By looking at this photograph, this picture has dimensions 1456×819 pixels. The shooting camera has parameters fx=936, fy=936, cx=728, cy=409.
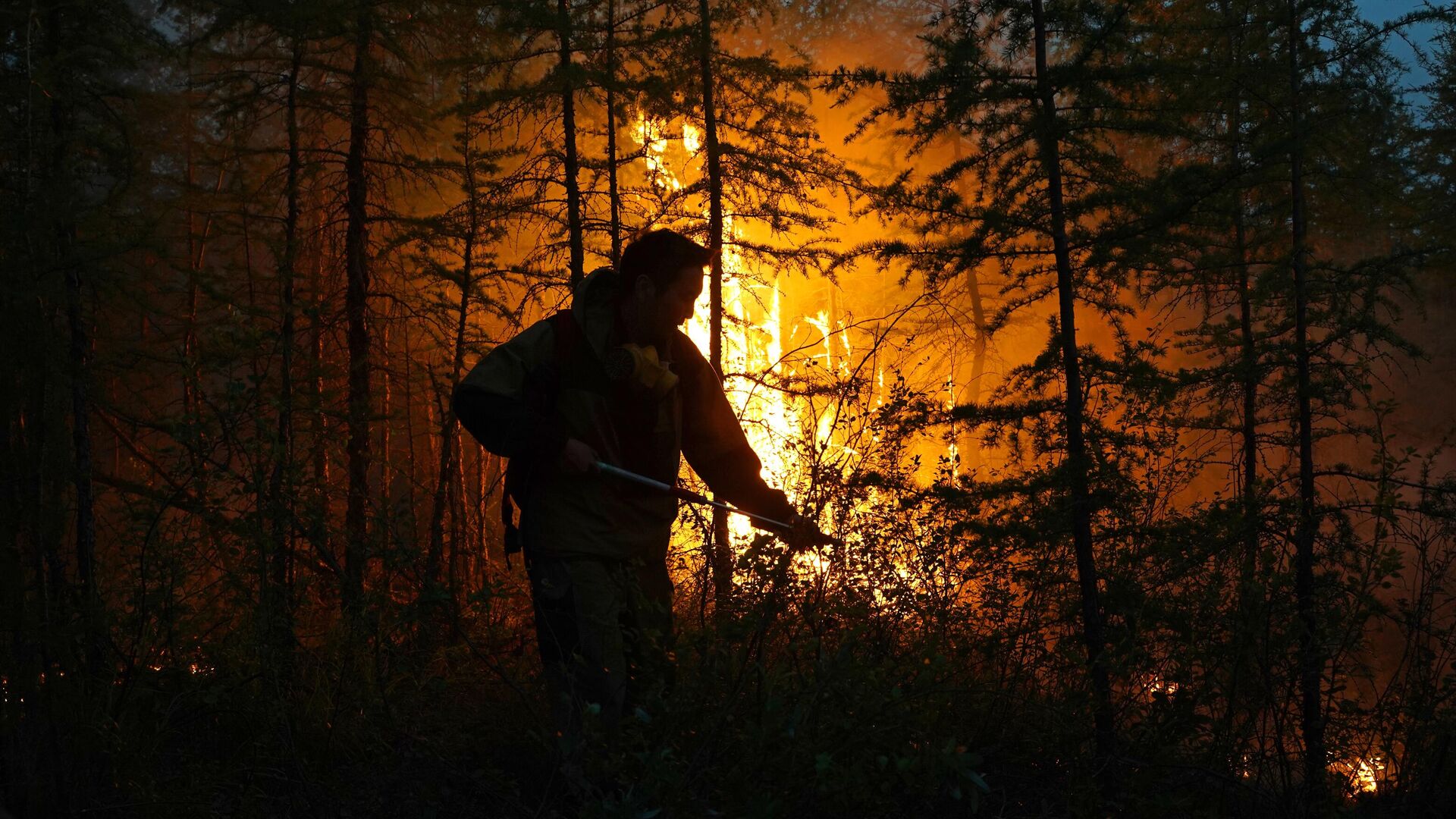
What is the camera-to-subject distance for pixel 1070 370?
6.88m

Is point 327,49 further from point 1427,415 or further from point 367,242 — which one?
point 1427,415

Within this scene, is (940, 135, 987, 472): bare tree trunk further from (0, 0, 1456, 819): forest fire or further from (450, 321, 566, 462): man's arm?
(450, 321, 566, 462): man's arm

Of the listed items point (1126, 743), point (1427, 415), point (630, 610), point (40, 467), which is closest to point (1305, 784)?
point (1126, 743)

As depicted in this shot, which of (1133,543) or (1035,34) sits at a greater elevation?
(1035,34)

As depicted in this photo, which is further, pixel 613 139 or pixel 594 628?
pixel 613 139

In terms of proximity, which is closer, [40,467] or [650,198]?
[40,467]

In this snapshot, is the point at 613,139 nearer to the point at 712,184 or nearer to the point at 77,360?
the point at 712,184

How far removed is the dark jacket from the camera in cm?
366

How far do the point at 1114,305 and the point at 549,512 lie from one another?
5371 millimetres

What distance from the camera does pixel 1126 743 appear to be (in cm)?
415

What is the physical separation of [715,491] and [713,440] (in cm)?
25

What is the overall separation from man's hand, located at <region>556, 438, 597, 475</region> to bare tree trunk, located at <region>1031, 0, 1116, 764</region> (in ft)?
12.9

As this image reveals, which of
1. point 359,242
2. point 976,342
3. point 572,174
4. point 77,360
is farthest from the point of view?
point 976,342

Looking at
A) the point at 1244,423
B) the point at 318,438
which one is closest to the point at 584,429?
the point at 318,438
